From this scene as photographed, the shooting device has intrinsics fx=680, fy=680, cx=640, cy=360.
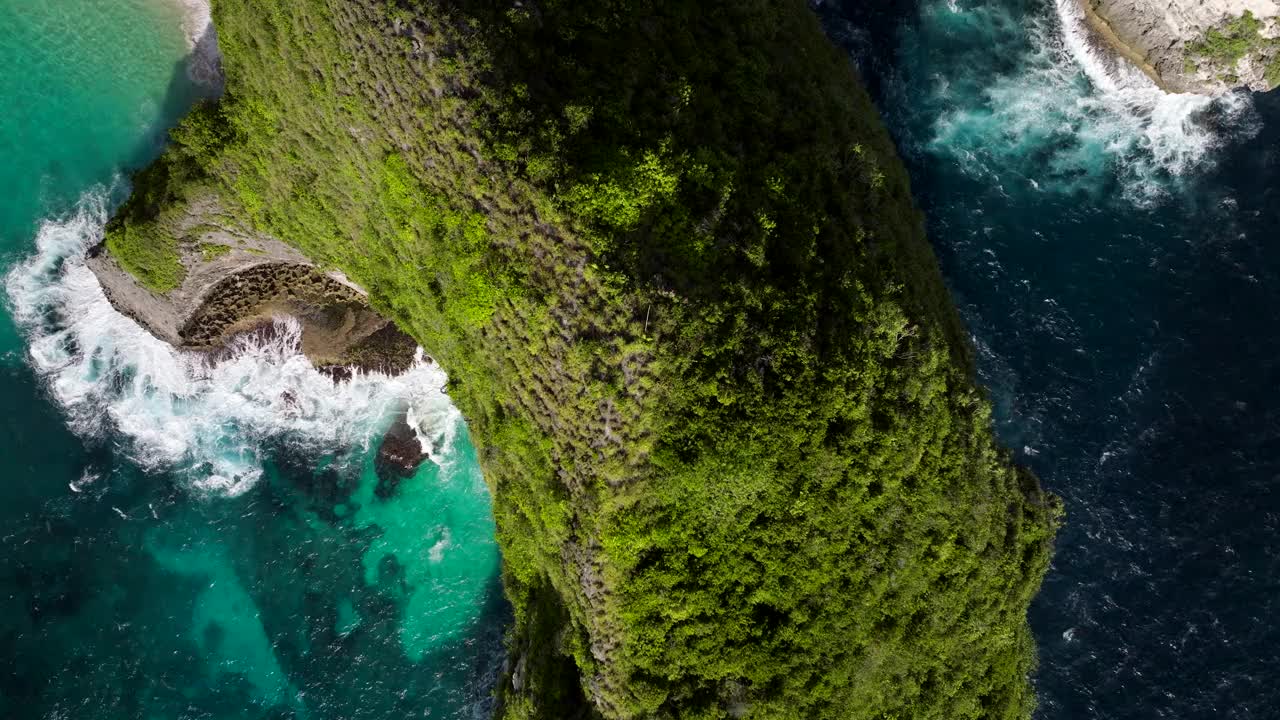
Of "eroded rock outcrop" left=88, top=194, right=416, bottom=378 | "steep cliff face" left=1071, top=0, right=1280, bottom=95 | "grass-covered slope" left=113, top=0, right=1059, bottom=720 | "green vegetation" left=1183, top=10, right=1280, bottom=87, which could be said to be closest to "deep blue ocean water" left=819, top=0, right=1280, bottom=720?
"steep cliff face" left=1071, top=0, right=1280, bottom=95

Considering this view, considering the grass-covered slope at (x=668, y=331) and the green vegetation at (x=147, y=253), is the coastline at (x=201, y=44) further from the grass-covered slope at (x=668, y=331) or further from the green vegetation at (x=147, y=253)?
the green vegetation at (x=147, y=253)

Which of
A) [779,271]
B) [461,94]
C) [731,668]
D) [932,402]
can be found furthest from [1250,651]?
[461,94]

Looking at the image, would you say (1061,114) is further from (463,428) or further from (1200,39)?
(463,428)

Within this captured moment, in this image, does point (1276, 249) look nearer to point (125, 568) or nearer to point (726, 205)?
point (726, 205)

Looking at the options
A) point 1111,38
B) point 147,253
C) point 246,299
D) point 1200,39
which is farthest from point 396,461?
point 1200,39

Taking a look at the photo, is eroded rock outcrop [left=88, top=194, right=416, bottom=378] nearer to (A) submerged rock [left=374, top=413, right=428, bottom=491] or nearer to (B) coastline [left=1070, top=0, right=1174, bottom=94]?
(A) submerged rock [left=374, top=413, right=428, bottom=491]

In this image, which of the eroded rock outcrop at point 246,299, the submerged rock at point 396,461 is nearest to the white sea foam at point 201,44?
the eroded rock outcrop at point 246,299
